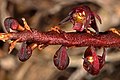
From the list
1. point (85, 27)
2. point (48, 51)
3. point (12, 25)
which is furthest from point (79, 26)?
point (48, 51)

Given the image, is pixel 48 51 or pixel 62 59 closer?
pixel 62 59

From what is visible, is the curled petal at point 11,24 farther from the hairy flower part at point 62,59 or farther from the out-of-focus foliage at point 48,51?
the out-of-focus foliage at point 48,51

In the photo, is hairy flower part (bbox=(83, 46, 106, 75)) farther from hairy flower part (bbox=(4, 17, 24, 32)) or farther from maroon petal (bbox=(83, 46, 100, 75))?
hairy flower part (bbox=(4, 17, 24, 32))

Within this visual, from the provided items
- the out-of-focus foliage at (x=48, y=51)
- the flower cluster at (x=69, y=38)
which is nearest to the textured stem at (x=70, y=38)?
the flower cluster at (x=69, y=38)

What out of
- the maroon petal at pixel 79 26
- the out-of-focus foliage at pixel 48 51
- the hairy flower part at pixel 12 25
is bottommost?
the out-of-focus foliage at pixel 48 51

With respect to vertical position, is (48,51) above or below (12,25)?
below

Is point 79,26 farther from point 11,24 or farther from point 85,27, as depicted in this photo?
point 11,24

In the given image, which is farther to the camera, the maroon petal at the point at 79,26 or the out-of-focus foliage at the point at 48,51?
the out-of-focus foliage at the point at 48,51

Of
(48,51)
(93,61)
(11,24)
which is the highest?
(11,24)

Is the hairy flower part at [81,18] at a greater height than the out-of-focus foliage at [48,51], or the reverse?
the hairy flower part at [81,18]
